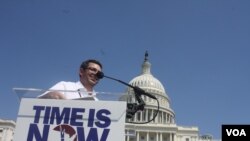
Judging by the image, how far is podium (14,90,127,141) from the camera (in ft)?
13.2

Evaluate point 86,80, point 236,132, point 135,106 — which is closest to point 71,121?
point 135,106

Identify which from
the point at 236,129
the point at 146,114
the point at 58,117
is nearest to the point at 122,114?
the point at 58,117

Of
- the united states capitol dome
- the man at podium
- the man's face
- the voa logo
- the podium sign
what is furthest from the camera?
the united states capitol dome

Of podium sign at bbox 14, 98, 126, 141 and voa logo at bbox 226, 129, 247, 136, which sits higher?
voa logo at bbox 226, 129, 247, 136

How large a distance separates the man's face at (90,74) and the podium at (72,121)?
906 mm

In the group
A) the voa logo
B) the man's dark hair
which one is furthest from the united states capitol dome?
the man's dark hair

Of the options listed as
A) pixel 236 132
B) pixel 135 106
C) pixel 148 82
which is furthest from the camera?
pixel 148 82

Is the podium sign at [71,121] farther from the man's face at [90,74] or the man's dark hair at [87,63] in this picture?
the man's dark hair at [87,63]

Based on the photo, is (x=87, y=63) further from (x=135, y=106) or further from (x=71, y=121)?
(x=71, y=121)

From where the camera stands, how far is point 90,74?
513cm

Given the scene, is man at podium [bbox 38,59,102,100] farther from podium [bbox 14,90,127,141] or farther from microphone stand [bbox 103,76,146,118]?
microphone stand [bbox 103,76,146,118]

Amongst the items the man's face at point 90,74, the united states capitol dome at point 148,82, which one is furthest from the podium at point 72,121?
the united states capitol dome at point 148,82

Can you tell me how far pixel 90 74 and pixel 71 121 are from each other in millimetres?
1170

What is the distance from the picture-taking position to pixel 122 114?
4.12 metres
